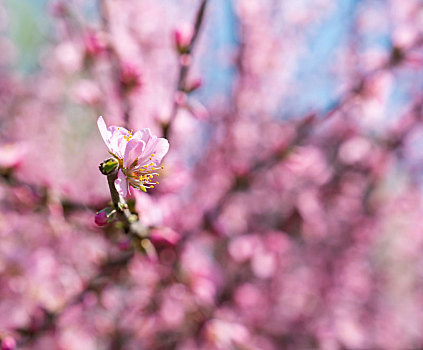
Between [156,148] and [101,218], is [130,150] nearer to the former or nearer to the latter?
[156,148]

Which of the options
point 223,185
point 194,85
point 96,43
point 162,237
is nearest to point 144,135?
point 162,237

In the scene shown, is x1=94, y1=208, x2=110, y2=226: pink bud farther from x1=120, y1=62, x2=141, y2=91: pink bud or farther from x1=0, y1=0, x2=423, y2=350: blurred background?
x1=120, y1=62, x2=141, y2=91: pink bud

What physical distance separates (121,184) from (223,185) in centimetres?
218

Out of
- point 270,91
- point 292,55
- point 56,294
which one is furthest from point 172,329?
point 292,55

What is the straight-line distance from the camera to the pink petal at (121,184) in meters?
0.82

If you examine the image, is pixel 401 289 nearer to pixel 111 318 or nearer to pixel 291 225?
pixel 291 225

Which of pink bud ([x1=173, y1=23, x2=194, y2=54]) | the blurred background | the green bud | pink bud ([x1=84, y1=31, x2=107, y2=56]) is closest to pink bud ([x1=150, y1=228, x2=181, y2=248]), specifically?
the blurred background

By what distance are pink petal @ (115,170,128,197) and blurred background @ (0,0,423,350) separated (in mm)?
139

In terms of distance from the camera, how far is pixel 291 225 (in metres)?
2.76

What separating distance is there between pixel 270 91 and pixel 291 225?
1874 mm

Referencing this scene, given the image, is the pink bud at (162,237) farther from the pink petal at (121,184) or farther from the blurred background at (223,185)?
the pink petal at (121,184)

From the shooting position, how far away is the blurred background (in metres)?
1.63

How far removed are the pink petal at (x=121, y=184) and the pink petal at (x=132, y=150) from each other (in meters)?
0.02

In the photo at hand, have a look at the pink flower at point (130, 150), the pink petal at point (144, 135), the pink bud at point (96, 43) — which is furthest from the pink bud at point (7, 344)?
the pink bud at point (96, 43)
